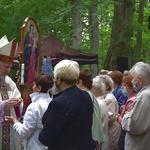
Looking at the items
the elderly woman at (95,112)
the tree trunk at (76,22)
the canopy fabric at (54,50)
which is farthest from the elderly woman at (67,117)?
the tree trunk at (76,22)

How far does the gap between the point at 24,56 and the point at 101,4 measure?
6936 millimetres

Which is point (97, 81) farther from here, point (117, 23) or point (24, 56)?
point (117, 23)

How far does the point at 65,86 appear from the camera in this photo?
178 inches

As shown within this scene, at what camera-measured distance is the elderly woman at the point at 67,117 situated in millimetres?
4305

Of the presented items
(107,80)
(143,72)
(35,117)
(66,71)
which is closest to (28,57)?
(107,80)

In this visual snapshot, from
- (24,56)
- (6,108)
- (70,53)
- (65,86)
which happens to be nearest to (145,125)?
(65,86)

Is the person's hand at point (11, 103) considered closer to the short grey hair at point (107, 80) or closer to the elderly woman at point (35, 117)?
the elderly woman at point (35, 117)

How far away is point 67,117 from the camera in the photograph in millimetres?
4309

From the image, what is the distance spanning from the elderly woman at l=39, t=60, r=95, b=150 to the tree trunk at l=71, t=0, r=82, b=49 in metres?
8.68

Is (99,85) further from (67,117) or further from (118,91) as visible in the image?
(67,117)

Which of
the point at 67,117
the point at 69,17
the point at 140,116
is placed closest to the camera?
the point at 67,117

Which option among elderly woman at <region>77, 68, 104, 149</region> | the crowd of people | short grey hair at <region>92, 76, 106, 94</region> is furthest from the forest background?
elderly woman at <region>77, 68, 104, 149</region>

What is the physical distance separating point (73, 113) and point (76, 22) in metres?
10.1

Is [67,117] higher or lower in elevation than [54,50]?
lower
